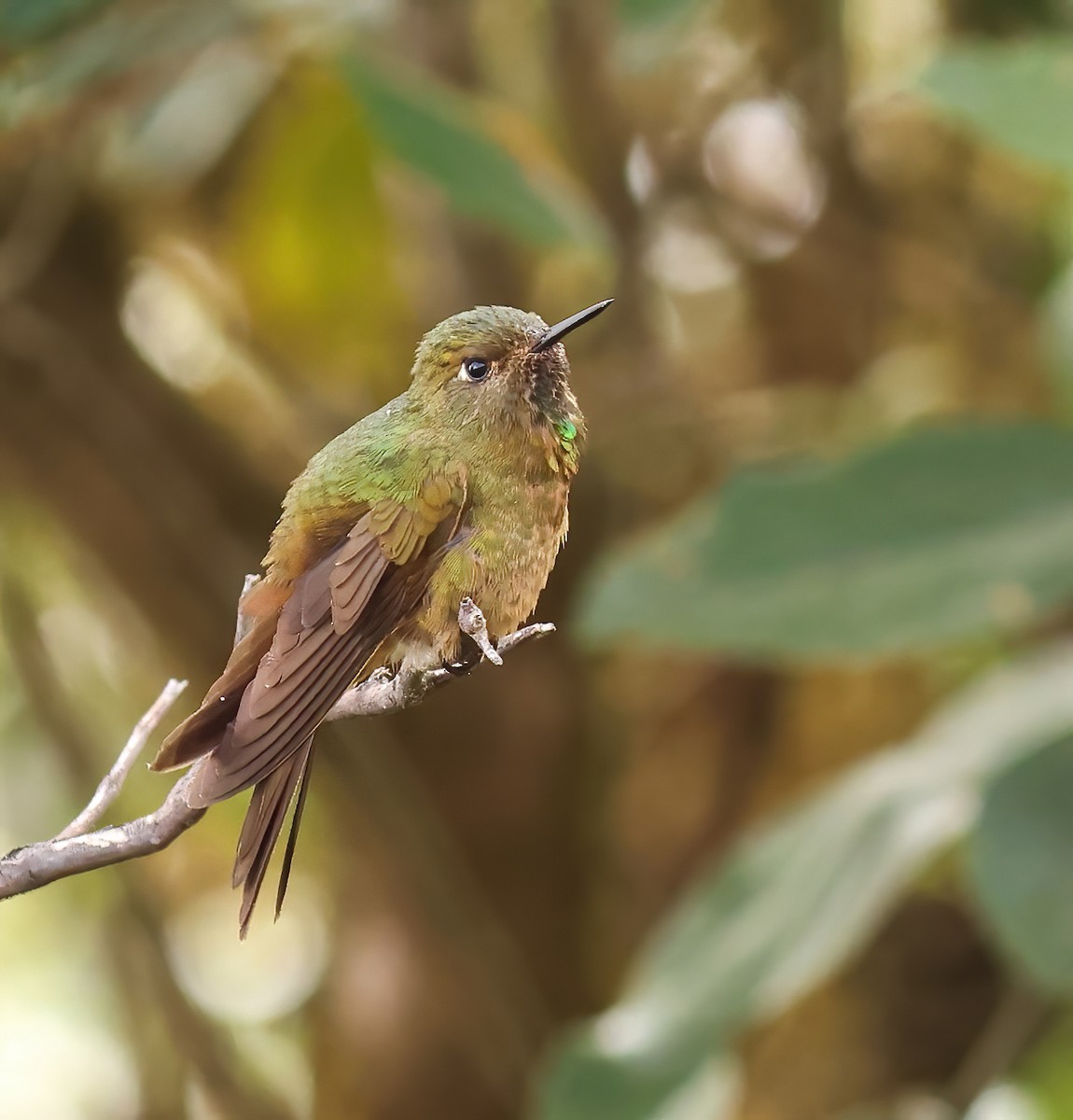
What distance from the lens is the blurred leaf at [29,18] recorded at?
3.92 feet

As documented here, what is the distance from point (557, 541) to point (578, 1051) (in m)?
1.24

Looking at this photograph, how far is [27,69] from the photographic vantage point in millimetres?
1277

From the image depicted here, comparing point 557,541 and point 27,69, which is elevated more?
point 27,69

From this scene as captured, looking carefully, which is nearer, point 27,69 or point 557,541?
point 557,541

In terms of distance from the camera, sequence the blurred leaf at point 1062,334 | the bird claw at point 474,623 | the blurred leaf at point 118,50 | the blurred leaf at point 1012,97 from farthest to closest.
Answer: the blurred leaf at point 1062,334, the blurred leaf at point 1012,97, the blurred leaf at point 118,50, the bird claw at point 474,623

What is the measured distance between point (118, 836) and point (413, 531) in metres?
0.16

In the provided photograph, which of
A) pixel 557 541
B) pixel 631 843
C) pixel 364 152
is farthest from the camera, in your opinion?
pixel 631 843

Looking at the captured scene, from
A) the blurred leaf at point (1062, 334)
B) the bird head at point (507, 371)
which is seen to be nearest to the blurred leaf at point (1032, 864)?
the blurred leaf at point (1062, 334)

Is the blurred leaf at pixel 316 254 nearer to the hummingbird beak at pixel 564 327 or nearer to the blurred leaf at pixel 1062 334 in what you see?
the blurred leaf at pixel 1062 334

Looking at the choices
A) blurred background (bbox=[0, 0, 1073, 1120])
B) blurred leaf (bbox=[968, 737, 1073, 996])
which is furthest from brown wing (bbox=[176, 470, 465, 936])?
blurred leaf (bbox=[968, 737, 1073, 996])

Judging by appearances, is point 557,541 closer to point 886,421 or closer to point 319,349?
point 319,349

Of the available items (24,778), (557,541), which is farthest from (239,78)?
(557,541)

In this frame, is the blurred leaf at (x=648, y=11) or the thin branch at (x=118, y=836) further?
the blurred leaf at (x=648, y=11)

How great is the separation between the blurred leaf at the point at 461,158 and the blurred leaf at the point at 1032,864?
871 millimetres
